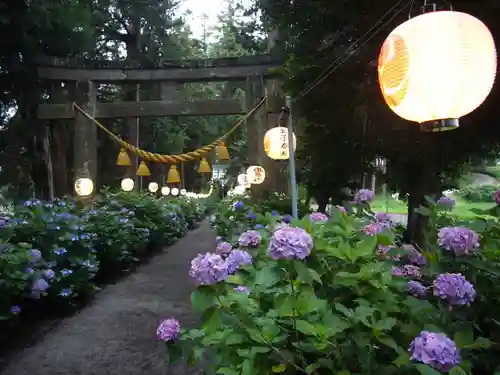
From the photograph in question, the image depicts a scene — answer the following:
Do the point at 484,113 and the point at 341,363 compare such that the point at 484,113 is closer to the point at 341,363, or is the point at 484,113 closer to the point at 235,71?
the point at 341,363

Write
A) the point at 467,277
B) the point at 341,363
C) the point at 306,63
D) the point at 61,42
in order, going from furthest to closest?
the point at 61,42 → the point at 306,63 → the point at 467,277 → the point at 341,363

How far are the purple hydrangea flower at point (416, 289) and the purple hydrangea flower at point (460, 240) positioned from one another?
0.18 meters

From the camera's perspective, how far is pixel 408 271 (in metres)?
1.63

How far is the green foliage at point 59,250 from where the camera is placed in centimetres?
358

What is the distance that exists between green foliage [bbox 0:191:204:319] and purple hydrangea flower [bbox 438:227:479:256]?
121 inches

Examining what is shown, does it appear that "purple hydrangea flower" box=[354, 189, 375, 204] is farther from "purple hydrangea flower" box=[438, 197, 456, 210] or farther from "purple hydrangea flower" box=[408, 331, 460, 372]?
"purple hydrangea flower" box=[408, 331, 460, 372]

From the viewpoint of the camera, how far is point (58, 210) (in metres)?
5.29

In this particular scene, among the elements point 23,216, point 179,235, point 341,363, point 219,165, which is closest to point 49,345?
point 23,216

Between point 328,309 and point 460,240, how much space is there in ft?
1.45

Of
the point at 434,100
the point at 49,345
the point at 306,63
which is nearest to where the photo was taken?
the point at 434,100

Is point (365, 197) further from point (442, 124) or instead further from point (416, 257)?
point (442, 124)

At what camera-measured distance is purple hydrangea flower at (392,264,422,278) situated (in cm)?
161

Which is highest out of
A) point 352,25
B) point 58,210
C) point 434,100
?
point 352,25

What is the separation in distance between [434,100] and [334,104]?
2964mm
